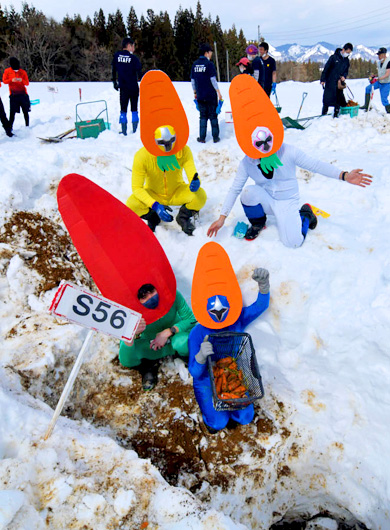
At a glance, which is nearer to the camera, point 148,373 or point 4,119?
point 148,373

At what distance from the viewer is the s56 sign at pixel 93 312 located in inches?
82.7

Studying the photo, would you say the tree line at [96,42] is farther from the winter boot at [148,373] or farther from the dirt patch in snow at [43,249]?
the winter boot at [148,373]

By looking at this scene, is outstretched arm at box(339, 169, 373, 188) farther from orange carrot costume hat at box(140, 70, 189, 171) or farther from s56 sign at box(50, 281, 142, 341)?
s56 sign at box(50, 281, 142, 341)

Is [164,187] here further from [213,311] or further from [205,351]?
[205,351]

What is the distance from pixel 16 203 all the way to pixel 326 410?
3887 millimetres

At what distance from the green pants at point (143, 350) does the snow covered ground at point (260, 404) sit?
173 mm

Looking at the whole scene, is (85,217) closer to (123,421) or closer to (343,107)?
(123,421)

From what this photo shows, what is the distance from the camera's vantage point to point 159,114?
12.2 feet

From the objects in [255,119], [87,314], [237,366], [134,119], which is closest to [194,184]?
[255,119]

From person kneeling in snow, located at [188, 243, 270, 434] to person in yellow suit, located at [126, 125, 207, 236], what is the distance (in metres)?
1.21

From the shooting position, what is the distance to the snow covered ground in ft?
6.40

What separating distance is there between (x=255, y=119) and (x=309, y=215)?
3.96 feet

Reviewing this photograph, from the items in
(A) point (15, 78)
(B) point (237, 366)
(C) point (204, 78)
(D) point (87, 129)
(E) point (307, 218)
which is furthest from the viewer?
(A) point (15, 78)

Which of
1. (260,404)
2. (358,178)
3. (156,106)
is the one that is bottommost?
(260,404)
